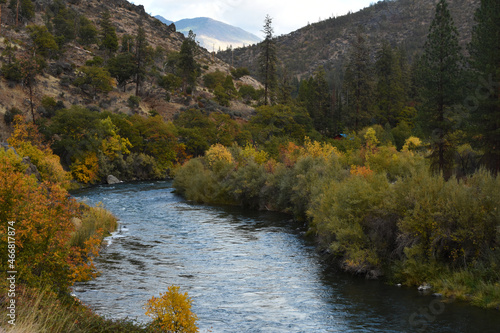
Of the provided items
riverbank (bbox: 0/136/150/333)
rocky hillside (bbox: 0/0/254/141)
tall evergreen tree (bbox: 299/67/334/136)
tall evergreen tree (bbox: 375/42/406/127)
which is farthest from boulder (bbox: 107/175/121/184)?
riverbank (bbox: 0/136/150/333)

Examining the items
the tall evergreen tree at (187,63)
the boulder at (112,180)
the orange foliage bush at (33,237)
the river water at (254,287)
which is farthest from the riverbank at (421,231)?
the tall evergreen tree at (187,63)

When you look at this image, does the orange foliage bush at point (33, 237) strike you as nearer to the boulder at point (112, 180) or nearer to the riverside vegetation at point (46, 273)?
the riverside vegetation at point (46, 273)

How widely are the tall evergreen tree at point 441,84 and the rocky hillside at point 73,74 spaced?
181 ft

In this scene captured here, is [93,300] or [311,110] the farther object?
[311,110]

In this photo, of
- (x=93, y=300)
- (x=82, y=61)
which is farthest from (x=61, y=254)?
(x=82, y=61)

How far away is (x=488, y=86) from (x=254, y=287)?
2136 cm

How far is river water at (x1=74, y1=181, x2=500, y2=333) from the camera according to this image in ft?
50.9

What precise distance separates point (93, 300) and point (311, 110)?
3106 inches

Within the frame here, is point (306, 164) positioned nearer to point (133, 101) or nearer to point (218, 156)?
point (218, 156)

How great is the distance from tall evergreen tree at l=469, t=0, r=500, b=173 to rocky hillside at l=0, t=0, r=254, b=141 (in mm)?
58342

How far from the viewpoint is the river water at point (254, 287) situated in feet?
50.9

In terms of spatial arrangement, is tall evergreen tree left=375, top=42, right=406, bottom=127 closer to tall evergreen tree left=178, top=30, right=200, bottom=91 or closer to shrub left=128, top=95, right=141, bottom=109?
tall evergreen tree left=178, top=30, right=200, bottom=91

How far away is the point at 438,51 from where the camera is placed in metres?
31.9

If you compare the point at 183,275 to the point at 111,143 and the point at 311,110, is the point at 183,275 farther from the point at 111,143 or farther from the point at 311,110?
the point at 311,110
